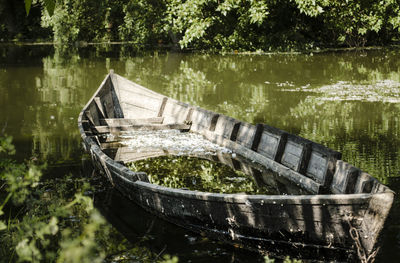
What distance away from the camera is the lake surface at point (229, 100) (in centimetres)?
596

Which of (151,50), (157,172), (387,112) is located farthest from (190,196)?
(151,50)

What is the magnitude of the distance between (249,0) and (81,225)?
19118 millimetres

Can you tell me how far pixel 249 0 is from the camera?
22984 millimetres

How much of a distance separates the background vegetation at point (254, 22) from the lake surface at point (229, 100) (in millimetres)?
1731

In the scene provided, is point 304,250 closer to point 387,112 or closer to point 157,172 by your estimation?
point 157,172

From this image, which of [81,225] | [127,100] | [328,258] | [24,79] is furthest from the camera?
[24,79]

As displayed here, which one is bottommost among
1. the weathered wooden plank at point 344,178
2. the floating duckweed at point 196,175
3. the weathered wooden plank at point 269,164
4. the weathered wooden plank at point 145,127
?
the floating duckweed at point 196,175

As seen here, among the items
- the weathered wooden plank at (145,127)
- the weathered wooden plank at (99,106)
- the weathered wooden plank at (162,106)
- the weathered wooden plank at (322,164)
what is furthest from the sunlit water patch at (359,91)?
the weathered wooden plank at (322,164)

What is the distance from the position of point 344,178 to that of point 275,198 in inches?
55.1

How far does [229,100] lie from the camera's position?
45.4 ft

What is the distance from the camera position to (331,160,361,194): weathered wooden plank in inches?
214

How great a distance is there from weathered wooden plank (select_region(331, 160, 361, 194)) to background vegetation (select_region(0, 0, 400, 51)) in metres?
16.8

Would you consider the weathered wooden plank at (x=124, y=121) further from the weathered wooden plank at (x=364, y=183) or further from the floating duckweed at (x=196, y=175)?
the weathered wooden plank at (x=364, y=183)

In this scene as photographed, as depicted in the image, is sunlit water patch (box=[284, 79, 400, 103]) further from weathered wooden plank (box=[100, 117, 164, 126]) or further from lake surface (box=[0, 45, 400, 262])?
weathered wooden plank (box=[100, 117, 164, 126])
